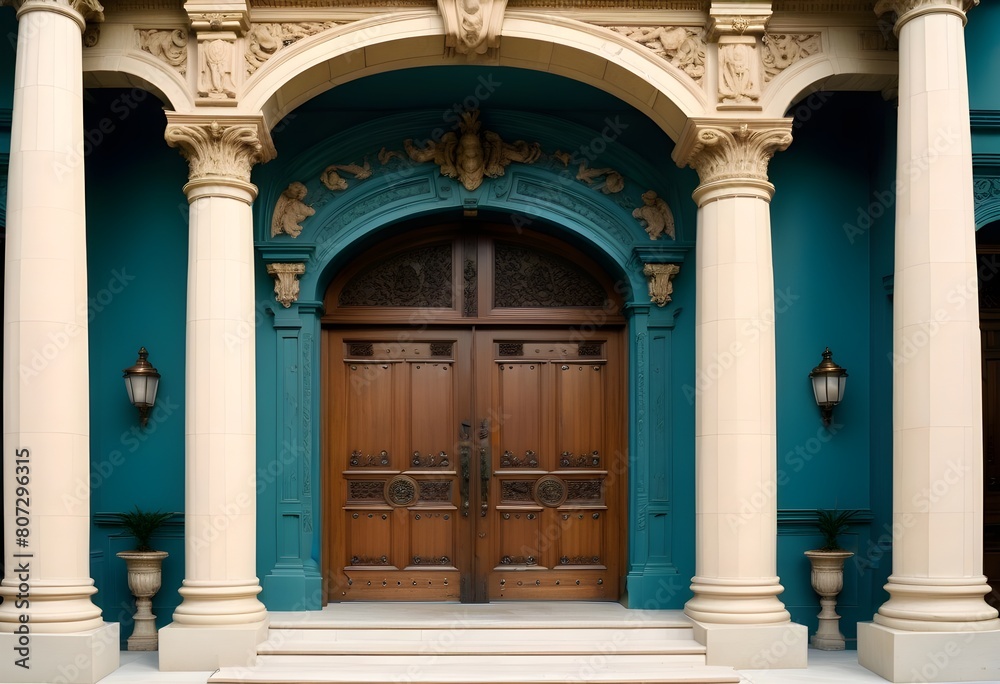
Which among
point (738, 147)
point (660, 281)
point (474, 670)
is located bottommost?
point (474, 670)

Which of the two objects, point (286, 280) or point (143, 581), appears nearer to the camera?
point (143, 581)

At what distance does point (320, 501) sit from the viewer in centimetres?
964

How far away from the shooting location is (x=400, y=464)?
9.89m

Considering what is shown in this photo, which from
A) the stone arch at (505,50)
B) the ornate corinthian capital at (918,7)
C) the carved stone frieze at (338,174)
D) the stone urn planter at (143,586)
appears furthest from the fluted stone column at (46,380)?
the ornate corinthian capital at (918,7)

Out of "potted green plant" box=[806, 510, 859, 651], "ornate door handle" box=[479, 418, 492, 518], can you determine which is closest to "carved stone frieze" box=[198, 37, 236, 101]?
"ornate door handle" box=[479, 418, 492, 518]

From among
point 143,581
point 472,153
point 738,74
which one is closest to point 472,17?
point 472,153

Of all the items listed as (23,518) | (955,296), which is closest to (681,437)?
(955,296)

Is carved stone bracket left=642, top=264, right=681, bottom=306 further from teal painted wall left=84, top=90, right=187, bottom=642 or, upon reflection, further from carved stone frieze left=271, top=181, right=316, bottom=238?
teal painted wall left=84, top=90, right=187, bottom=642

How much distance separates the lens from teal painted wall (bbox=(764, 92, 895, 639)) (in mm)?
9125

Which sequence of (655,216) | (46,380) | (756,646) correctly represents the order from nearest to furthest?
(46,380) → (756,646) → (655,216)

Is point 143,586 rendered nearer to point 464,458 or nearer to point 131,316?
point 131,316

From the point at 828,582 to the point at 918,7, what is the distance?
14.9 ft

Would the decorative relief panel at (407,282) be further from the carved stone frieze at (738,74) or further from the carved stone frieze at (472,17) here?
the carved stone frieze at (738,74)

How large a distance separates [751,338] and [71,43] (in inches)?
210
